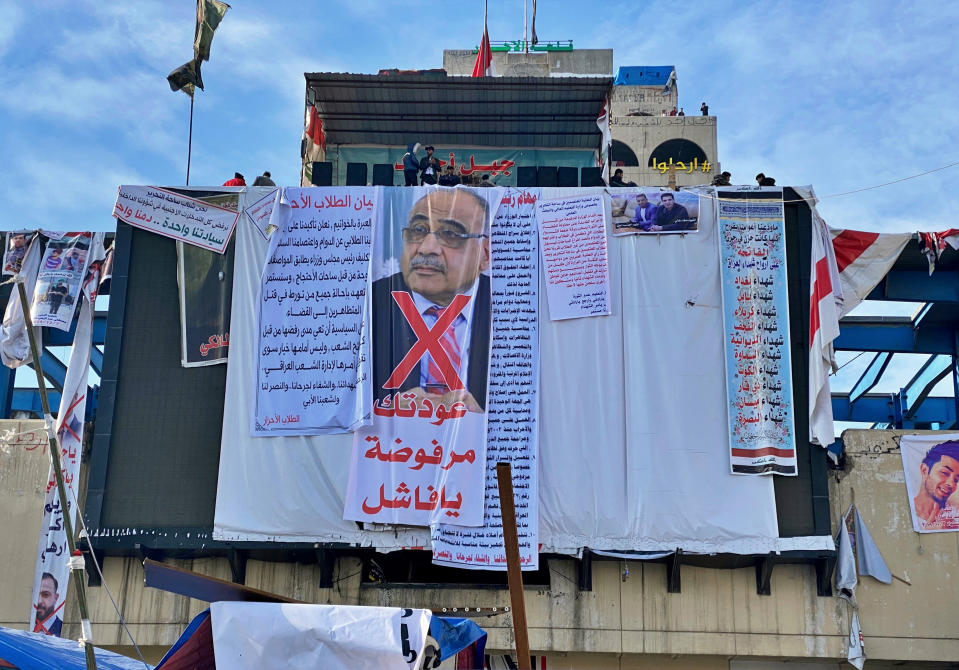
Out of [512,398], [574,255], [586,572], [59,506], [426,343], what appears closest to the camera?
[586,572]

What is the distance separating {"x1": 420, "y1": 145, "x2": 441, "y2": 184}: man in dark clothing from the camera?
56.0 ft

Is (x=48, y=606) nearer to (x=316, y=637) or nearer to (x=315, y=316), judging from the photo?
(x=315, y=316)

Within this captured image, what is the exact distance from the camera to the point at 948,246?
16203 millimetres

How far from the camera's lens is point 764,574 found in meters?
15.0

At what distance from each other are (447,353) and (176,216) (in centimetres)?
451

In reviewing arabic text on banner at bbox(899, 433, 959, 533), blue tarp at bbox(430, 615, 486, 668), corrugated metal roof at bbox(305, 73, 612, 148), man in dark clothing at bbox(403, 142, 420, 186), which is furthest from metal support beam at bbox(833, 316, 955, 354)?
blue tarp at bbox(430, 615, 486, 668)

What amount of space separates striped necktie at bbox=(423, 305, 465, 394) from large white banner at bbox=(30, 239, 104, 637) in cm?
503

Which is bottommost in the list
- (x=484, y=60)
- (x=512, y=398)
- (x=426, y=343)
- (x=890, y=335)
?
(x=512, y=398)

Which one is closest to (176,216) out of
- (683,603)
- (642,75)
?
(683,603)

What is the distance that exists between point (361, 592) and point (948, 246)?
Answer: 9.75 m

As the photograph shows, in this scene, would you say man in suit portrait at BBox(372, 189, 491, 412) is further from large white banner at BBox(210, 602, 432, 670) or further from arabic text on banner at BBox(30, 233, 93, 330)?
large white banner at BBox(210, 602, 432, 670)

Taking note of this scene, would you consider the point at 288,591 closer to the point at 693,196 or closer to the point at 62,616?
the point at 62,616

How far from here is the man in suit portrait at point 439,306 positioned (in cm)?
1529

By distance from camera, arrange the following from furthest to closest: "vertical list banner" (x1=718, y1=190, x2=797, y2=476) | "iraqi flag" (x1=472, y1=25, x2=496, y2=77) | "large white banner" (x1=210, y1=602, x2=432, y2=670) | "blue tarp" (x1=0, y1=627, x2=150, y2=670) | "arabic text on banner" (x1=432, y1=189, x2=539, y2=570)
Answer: "iraqi flag" (x1=472, y1=25, x2=496, y2=77) < "vertical list banner" (x1=718, y1=190, x2=797, y2=476) < "arabic text on banner" (x1=432, y1=189, x2=539, y2=570) < "large white banner" (x1=210, y1=602, x2=432, y2=670) < "blue tarp" (x1=0, y1=627, x2=150, y2=670)
